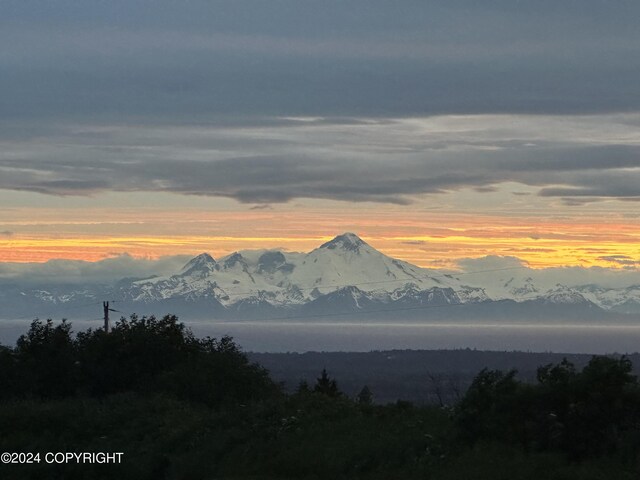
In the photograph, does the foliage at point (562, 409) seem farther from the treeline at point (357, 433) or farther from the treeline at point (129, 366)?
the treeline at point (129, 366)

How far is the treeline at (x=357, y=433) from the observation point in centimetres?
2408

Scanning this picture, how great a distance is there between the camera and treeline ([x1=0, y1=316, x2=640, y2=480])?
24.1 meters

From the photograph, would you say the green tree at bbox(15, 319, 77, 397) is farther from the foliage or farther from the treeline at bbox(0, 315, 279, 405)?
the foliage

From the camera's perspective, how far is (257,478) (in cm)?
2673

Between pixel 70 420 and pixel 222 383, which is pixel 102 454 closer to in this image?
pixel 70 420

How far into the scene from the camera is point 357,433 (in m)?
28.5

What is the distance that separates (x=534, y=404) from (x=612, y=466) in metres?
3.06

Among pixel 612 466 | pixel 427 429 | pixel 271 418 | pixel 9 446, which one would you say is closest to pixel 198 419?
pixel 271 418

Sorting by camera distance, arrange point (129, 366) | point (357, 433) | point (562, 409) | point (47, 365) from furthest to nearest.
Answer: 1. point (47, 365)
2. point (129, 366)
3. point (357, 433)
4. point (562, 409)

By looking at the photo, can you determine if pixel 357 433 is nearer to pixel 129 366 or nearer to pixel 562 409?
pixel 562 409

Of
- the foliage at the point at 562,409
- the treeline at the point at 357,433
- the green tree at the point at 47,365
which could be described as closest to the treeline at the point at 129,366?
the green tree at the point at 47,365

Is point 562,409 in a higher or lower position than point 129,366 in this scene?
lower

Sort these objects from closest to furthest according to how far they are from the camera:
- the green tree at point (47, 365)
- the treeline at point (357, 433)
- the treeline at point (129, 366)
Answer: the treeline at point (357, 433) → the treeline at point (129, 366) → the green tree at point (47, 365)

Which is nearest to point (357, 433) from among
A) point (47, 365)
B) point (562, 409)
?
point (562, 409)
